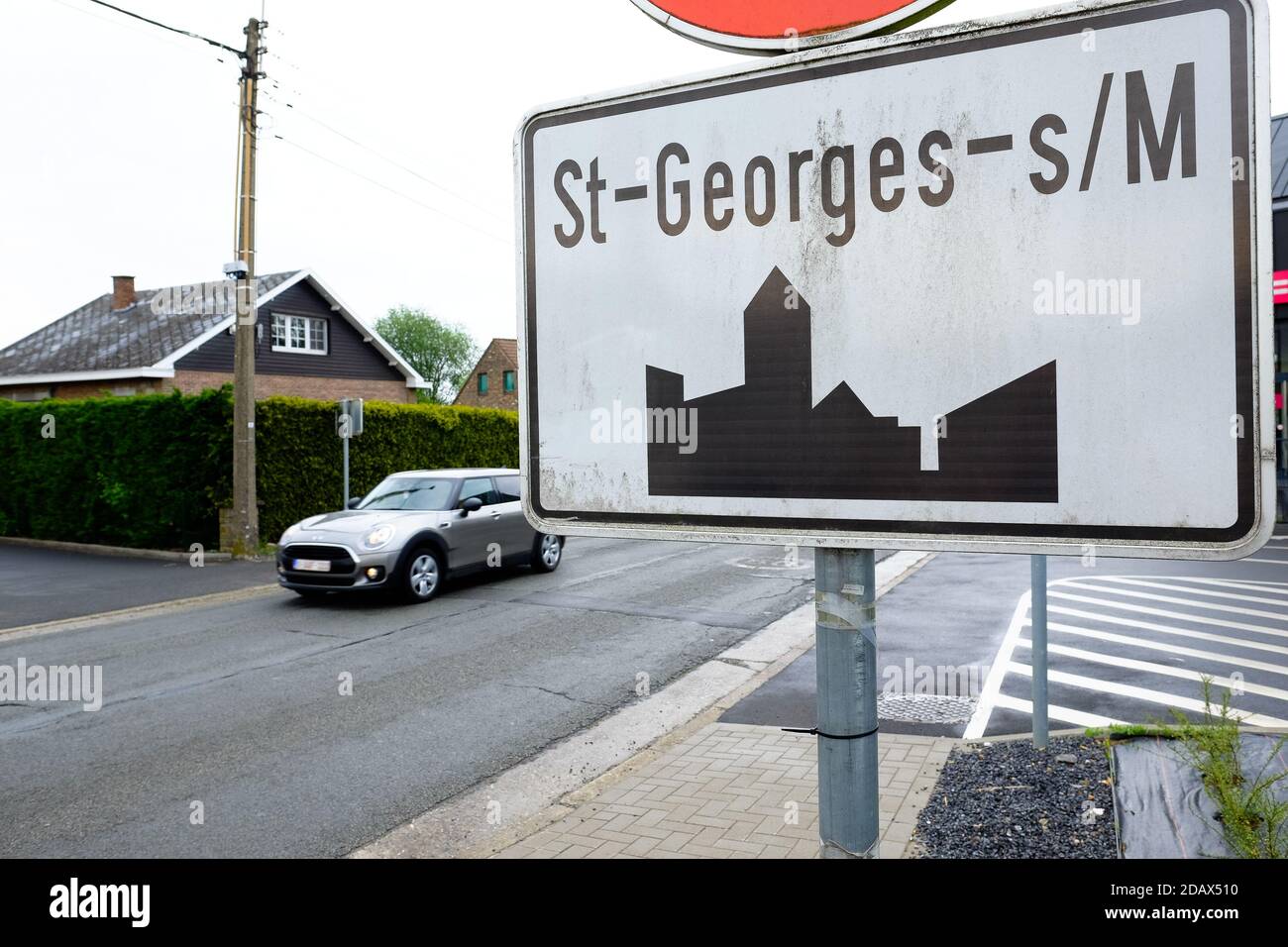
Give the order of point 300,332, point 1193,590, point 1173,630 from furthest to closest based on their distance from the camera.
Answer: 1. point 300,332
2. point 1193,590
3. point 1173,630

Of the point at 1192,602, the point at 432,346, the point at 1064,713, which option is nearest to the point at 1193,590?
the point at 1192,602

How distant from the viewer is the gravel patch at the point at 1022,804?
14.7 feet

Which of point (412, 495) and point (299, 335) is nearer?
point (412, 495)

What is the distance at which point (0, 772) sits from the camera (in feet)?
21.1

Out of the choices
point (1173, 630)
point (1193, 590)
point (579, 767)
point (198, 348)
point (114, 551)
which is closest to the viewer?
point (579, 767)

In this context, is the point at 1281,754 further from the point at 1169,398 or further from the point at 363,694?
the point at 363,694

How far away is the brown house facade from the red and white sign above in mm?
61174

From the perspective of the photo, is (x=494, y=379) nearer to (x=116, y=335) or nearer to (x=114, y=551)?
(x=116, y=335)

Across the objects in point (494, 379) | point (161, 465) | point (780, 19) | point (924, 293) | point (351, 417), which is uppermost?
point (494, 379)

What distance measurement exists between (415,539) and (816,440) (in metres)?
12.3

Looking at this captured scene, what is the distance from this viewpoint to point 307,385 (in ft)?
120

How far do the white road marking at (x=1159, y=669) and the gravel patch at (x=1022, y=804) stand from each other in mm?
1782

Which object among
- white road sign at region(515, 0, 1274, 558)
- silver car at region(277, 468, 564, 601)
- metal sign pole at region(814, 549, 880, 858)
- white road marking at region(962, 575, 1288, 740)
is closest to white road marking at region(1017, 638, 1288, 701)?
white road marking at region(962, 575, 1288, 740)
